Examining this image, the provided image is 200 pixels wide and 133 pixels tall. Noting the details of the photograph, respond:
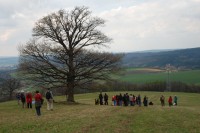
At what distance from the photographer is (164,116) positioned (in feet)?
86.4

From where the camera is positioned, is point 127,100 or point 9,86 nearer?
point 127,100

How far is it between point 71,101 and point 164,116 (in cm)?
2288

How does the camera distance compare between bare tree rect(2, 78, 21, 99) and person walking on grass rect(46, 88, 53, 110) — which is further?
bare tree rect(2, 78, 21, 99)

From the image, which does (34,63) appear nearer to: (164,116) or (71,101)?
(71,101)

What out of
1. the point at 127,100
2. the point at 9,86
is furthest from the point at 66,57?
the point at 9,86

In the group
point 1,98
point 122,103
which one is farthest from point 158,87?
Result: point 122,103

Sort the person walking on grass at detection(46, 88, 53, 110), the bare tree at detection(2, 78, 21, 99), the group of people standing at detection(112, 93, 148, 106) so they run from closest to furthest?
the person walking on grass at detection(46, 88, 53, 110), the group of people standing at detection(112, 93, 148, 106), the bare tree at detection(2, 78, 21, 99)

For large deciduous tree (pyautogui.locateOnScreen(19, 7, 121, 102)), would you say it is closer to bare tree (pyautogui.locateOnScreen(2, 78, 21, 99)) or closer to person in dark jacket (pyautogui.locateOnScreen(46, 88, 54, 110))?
person in dark jacket (pyautogui.locateOnScreen(46, 88, 54, 110))

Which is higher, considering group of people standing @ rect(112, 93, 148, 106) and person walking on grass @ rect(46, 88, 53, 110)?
person walking on grass @ rect(46, 88, 53, 110)

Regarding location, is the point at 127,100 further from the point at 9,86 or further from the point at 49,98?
the point at 9,86

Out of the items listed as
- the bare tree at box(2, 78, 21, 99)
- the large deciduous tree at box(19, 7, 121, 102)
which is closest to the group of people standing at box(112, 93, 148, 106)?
the large deciduous tree at box(19, 7, 121, 102)

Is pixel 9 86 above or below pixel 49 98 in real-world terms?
above

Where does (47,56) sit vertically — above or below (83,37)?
below

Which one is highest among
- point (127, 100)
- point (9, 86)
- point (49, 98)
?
point (9, 86)
